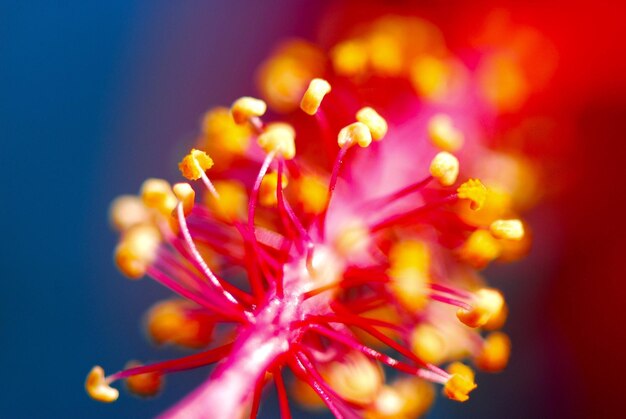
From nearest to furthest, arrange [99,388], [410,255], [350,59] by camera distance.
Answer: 1. [99,388]
2. [410,255]
3. [350,59]

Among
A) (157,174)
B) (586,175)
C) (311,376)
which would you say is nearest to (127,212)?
(157,174)

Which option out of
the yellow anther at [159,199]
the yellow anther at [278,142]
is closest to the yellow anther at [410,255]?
the yellow anther at [278,142]

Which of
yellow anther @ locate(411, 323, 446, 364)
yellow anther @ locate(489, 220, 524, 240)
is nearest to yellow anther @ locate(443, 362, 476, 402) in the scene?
yellow anther @ locate(411, 323, 446, 364)

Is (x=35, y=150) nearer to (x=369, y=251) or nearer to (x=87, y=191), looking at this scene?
(x=87, y=191)

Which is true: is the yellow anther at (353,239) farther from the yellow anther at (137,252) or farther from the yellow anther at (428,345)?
the yellow anther at (137,252)

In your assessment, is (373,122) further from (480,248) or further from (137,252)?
(137,252)
